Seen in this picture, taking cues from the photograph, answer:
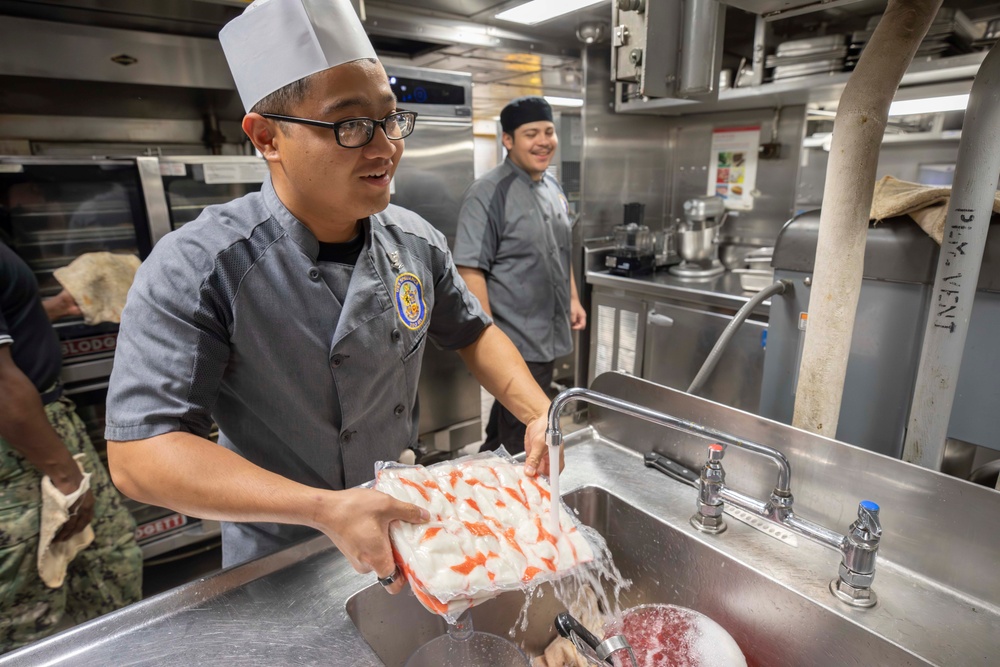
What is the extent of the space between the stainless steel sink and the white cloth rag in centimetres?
130

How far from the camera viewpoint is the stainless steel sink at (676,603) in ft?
3.01

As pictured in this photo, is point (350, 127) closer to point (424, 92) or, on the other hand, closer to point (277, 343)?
point (277, 343)

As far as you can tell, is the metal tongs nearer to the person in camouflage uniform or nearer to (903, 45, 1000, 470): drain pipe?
(903, 45, 1000, 470): drain pipe

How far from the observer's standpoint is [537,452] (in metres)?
1.07

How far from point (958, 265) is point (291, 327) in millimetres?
1280

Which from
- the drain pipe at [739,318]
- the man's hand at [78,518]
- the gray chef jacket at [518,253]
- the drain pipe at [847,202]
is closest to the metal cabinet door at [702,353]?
the gray chef jacket at [518,253]

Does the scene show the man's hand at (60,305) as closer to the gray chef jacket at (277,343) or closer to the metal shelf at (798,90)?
the gray chef jacket at (277,343)

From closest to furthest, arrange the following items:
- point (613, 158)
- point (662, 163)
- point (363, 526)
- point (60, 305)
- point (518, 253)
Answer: point (363, 526) < point (60, 305) < point (518, 253) < point (613, 158) < point (662, 163)

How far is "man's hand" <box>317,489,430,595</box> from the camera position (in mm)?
777

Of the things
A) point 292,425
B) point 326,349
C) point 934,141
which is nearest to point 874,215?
point 326,349

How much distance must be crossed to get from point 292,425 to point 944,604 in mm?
1182

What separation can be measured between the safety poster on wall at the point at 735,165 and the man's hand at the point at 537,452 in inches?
129

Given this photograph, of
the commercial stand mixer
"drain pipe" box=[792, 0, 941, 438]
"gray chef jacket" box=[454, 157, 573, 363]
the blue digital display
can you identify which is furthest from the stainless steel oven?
the commercial stand mixer

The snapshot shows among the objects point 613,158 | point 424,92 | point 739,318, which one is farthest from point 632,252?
point 739,318
